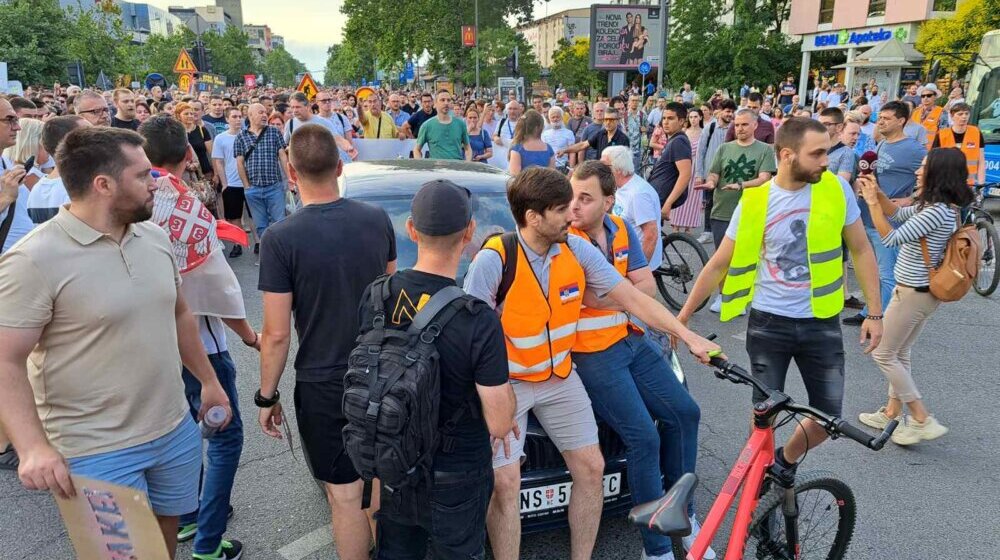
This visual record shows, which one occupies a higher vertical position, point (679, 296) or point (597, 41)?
point (597, 41)

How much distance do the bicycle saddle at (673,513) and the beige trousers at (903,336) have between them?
2.62m

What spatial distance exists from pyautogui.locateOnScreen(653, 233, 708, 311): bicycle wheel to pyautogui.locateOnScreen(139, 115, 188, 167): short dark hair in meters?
4.58

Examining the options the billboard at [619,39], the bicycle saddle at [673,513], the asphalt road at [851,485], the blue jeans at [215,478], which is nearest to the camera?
the bicycle saddle at [673,513]

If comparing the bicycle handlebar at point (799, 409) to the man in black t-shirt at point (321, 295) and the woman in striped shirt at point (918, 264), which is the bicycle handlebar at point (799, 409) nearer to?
the man in black t-shirt at point (321, 295)

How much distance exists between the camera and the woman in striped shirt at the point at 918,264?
3.99m

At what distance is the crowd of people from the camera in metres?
2.05

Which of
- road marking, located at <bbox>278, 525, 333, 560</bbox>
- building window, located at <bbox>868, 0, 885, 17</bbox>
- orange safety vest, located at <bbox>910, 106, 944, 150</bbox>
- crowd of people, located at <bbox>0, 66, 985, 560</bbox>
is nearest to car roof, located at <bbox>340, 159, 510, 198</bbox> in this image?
A: crowd of people, located at <bbox>0, 66, 985, 560</bbox>

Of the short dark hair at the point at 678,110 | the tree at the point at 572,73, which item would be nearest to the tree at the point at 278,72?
the tree at the point at 572,73

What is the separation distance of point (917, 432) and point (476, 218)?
305 centimetres

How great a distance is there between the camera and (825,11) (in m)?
42.6

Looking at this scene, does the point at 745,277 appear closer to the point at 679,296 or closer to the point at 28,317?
the point at 28,317

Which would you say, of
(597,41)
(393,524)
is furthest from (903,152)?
(597,41)

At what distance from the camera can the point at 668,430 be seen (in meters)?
3.04

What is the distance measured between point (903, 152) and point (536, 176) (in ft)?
16.8
